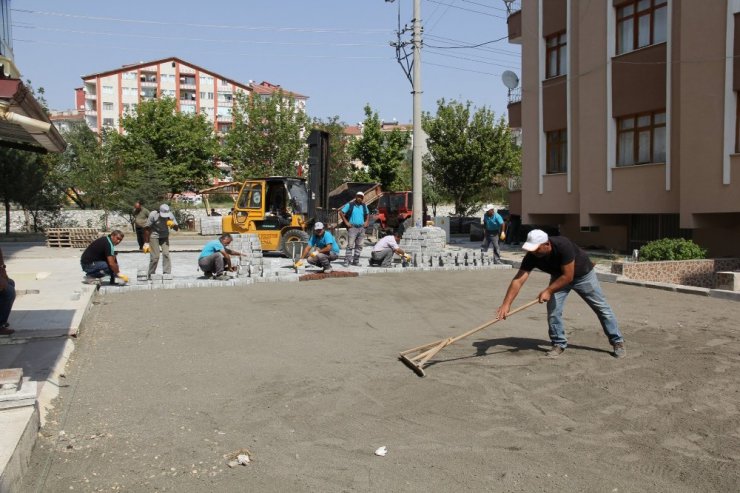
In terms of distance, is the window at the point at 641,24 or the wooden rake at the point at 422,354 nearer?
the wooden rake at the point at 422,354

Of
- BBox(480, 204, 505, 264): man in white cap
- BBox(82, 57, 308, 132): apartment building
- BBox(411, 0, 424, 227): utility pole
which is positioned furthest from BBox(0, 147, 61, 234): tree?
BBox(82, 57, 308, 132): apartment building

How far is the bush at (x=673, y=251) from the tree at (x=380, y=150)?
28.0 m

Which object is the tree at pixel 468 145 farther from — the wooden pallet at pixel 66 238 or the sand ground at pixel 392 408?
the sand ground at pixel 392 408

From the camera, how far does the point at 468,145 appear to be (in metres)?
37.5

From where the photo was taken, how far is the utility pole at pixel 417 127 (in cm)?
1886

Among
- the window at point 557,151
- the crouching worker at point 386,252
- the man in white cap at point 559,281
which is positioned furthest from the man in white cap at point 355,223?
the man in white cap at point 559,281

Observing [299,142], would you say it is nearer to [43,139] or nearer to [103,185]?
[103,185]

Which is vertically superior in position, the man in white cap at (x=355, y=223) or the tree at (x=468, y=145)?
the tree at (x=468, y=145)

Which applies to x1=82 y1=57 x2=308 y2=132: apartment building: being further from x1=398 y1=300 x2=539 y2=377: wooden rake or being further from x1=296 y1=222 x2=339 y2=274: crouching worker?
x1=398 y1=300 x2=539 y2=377: wooden rake

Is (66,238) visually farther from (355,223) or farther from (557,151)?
(557,151)

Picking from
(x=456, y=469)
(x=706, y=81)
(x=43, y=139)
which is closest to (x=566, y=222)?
(x=706, y=81)

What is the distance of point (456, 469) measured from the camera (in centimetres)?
422

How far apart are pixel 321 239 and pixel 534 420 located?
1096 centimetres

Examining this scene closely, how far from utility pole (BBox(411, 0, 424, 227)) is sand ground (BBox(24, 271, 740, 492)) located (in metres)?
9.82
